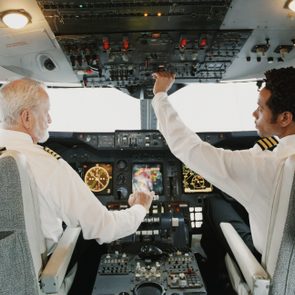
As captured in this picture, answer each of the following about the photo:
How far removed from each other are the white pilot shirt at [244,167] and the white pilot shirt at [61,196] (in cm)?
44

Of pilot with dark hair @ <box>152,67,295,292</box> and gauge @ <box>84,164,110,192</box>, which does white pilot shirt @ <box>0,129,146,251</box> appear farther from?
gauge @ <box>84,164,110,192</box>

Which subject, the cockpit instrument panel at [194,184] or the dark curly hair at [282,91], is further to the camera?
the cockpit instrument panel at [194,184]

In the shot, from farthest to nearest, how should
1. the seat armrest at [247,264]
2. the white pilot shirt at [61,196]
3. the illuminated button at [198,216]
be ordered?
the illuminated button at [198,216]
the white pilot shirt at [61,196]
the seat armrest at [247,264]

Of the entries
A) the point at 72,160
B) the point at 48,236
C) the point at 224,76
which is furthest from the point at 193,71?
the point at 48,236

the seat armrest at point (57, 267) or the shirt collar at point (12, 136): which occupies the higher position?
the shirt collar at point (12, 136)

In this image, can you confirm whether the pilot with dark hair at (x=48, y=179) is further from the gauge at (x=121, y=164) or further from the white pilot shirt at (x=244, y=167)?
the gauge at (x=121, y=164)

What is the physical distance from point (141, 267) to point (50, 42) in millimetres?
1422

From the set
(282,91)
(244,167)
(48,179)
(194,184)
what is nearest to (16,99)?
(48,179)

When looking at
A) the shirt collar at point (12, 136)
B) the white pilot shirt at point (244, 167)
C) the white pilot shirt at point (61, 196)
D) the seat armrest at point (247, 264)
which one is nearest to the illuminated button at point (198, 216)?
the seat armrest at point (247, 264)

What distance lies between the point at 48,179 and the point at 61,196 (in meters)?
0.09

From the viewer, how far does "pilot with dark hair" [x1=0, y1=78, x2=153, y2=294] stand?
4.54 ft

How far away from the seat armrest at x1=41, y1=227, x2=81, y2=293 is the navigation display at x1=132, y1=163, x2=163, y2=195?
1188 millimetres

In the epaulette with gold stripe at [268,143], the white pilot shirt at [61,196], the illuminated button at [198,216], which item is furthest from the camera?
the illuminated button at [198,216]

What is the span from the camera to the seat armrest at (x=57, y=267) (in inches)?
51.1
